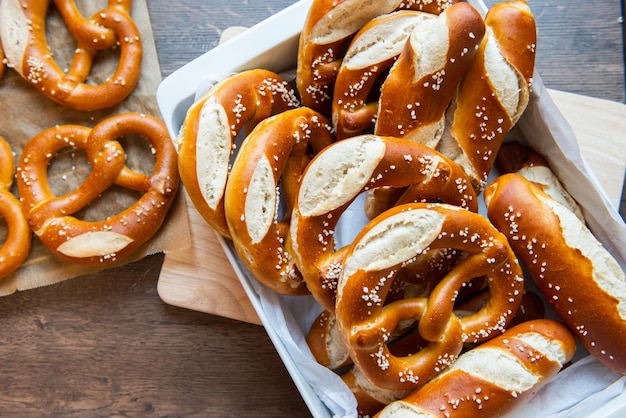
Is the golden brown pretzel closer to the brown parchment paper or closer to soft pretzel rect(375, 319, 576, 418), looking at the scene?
the brown parchment paper

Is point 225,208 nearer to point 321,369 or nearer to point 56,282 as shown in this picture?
point 321,369

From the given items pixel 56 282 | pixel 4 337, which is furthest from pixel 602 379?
pixel 4 337

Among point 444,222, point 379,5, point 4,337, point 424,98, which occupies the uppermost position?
point 379,5

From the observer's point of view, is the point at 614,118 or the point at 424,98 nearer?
the point at 424,98

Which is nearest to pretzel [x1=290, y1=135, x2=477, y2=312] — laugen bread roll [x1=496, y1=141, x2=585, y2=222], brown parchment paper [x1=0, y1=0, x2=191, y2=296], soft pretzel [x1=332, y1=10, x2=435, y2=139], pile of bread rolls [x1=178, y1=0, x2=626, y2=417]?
pile of bread rolls [x1=178, y1=0, x2=626, y2=417]

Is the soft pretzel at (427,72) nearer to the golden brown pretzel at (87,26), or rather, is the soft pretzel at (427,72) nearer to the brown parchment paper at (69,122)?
the brown parchment paper at (69,122)
